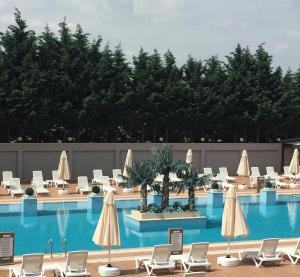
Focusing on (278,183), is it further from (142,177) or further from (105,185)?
(142,177)

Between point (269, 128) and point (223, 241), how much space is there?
75.1 ft

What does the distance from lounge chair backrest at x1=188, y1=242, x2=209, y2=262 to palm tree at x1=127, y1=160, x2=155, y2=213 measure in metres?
6.37

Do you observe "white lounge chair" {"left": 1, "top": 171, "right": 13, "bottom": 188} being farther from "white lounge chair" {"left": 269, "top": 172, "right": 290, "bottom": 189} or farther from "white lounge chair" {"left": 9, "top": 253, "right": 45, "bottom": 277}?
"white lounge chair" {"left": 9, "top": 253, "right": 45, "bottom": 277}

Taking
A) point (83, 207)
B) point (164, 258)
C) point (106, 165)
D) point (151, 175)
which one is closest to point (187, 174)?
point (151, 175)

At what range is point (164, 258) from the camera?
14914 mm

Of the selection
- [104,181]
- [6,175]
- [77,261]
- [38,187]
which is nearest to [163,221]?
[77,261]

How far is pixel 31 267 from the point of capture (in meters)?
13.6

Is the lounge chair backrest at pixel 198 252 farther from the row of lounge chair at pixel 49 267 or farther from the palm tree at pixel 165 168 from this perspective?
the palm tree at pixel 165 168

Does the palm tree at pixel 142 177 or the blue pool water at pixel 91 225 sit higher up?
the palm tree at pixel 142 177

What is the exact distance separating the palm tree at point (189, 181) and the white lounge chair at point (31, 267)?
9.04m

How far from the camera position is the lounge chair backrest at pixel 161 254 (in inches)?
581

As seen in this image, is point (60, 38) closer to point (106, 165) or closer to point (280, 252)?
point (106, 165)

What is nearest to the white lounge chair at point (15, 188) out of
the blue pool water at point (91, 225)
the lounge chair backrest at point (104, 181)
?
the blue pool water at point (91, 225)

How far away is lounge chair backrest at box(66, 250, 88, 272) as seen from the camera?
14009 millimetres
